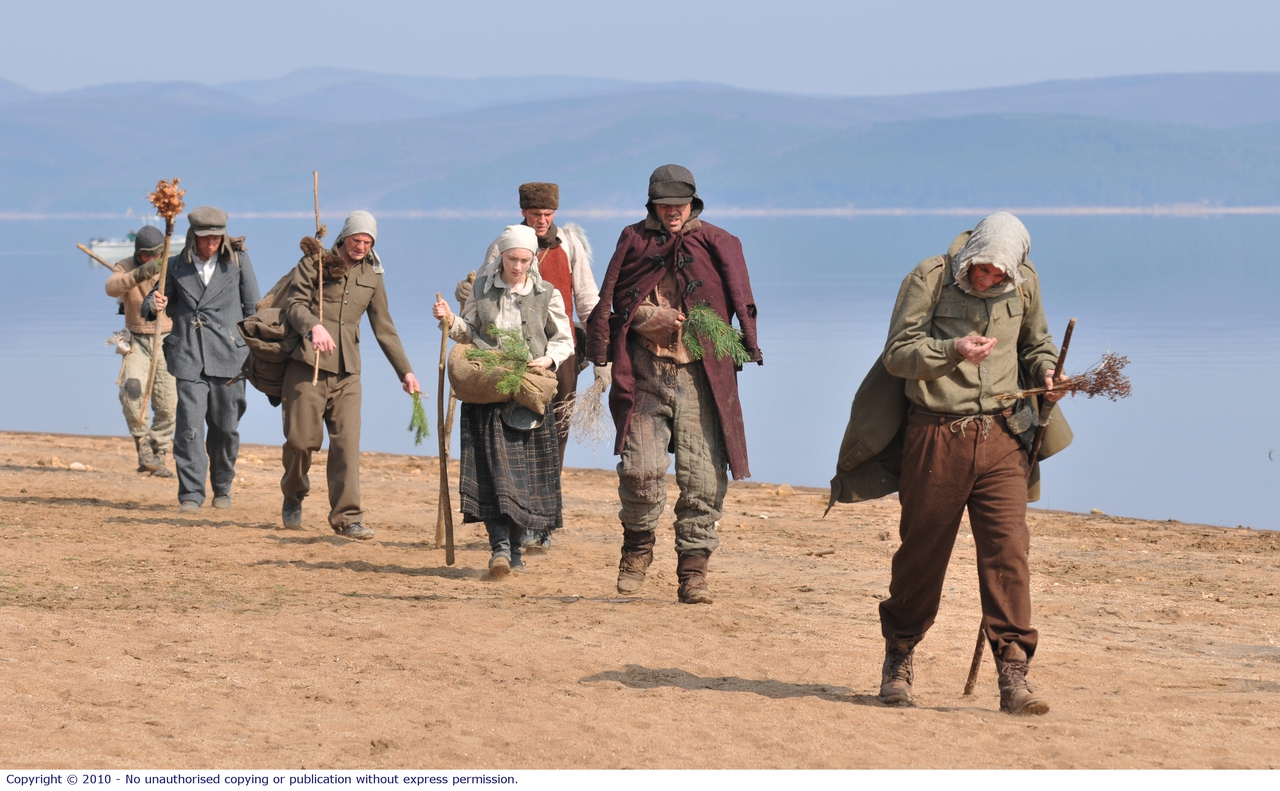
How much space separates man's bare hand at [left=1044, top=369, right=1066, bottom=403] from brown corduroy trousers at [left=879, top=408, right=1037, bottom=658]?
0.18 meters

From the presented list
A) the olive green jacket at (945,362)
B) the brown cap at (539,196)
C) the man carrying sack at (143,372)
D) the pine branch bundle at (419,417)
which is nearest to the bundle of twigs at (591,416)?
the brown cap at (539,196)

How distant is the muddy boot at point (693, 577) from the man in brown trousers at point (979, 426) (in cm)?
204

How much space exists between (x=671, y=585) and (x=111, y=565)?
297cm

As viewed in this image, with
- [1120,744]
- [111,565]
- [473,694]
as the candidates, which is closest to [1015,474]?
[1120,744]

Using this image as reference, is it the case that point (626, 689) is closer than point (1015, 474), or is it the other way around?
point (1015, 474)

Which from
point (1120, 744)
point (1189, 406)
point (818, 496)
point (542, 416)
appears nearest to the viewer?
point (1120, 744)

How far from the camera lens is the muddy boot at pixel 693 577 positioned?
744 centimetres

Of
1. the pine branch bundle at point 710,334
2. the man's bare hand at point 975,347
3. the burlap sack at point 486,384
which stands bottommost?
the burlap sack at point 486,384

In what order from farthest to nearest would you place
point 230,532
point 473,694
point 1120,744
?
point 230,532
point 473,694
point 1120,744

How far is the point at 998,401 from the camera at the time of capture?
538 centimetres

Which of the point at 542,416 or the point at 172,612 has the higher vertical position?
the point at 542,416

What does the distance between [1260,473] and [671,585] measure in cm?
999

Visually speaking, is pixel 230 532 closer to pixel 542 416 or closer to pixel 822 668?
pixel 542 416

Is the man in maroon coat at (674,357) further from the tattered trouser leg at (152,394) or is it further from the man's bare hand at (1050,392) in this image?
the tattered trouser leg at (152,394)
